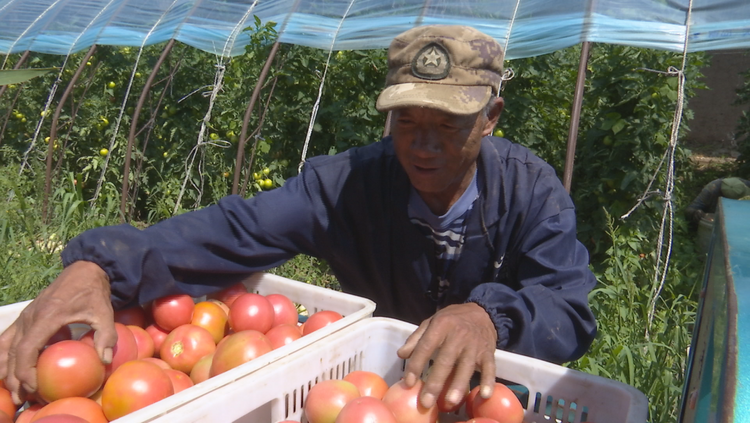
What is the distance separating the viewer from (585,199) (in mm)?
4711

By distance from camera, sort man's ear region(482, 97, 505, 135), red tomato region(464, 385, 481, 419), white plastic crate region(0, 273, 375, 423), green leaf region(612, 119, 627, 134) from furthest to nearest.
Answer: green leaf region(612, 119, 627, 134) → man's ear region(482, 97, 505, 135) → red tomato region(464, 385, 481, 419) → white plastic crate region(0, 273, 375, 423)

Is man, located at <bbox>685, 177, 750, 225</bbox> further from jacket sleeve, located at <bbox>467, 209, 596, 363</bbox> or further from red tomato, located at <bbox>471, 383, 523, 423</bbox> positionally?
red tomato, located at <bbox>471, 383, 523, 423</bbox>

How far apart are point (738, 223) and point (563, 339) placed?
594mm

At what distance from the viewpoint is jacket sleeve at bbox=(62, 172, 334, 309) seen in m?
1.57

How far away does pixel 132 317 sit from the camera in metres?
1.68

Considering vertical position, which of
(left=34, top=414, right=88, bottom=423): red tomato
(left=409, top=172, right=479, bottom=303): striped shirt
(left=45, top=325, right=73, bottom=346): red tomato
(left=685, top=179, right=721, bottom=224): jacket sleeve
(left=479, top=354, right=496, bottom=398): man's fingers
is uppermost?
(left=409, top=172, right=479, bottom=303): striped shirt

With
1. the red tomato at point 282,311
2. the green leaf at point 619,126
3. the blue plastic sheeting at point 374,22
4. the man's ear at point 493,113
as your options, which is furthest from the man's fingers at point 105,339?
the green leaf at point 619,126

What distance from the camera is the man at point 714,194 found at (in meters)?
5.38

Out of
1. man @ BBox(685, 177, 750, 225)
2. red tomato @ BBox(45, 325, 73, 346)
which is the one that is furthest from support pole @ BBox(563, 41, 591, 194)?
red tomato @ BBox(45, 325, 73, 346)

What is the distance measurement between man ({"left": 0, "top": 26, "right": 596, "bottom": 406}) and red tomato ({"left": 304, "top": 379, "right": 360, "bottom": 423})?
5.7 inches

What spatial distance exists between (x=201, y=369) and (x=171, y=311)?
0.89ft

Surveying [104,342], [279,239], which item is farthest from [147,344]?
[279,239]

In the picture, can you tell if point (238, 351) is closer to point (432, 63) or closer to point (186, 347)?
point (186, 347)

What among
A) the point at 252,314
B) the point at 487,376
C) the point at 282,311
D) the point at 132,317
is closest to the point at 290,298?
the point at 282,311
